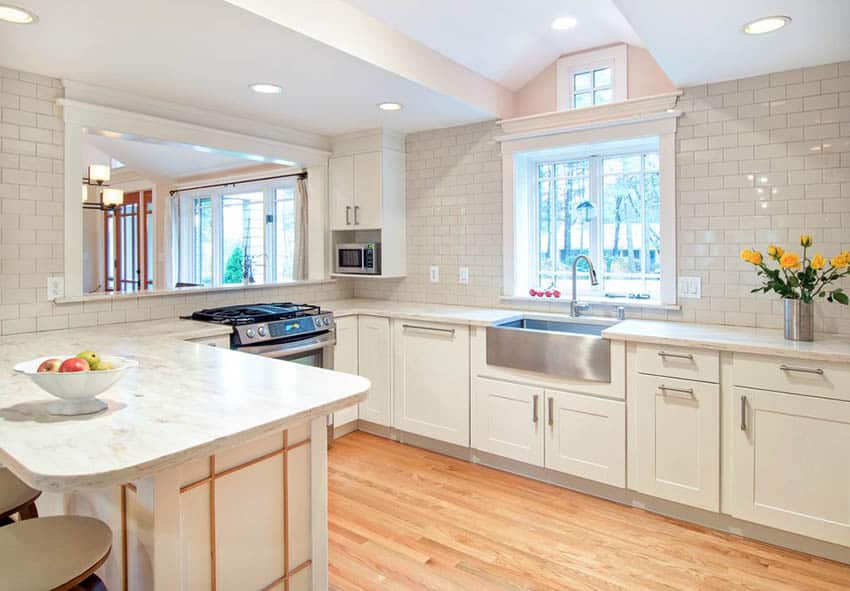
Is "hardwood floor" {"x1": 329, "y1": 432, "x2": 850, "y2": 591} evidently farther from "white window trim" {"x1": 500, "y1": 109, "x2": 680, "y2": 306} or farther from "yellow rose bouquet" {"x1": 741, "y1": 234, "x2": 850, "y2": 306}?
"white window trim" {"x1": 500, "y1": 109, "x2": 680, "y2": 306}

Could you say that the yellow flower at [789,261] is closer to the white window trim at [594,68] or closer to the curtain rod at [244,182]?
the white window trim at [594,68]

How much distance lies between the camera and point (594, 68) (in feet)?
11.3

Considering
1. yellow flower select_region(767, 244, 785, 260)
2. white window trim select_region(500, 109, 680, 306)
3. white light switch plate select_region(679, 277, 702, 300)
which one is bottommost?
white light switch plate select_region(679, 277, 702, 300)

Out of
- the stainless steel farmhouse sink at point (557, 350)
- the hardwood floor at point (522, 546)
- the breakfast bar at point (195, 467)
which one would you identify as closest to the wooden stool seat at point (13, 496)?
the breakfast bar at point (195, 467)

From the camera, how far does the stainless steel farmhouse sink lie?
9.39ft

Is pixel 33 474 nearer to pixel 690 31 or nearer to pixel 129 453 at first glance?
pixel 129 453

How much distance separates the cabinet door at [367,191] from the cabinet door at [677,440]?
2.25m

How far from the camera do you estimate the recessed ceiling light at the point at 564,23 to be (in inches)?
123

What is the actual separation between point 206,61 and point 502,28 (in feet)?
5.38

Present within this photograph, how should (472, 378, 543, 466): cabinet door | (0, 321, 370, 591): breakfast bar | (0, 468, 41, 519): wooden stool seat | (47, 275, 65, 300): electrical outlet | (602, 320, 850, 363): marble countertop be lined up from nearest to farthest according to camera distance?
(0, 321, 370, 591): breakfast bar < (0, 468, 41, 519): wooden stool seat < (602, 320, 850, 363): marble countertop < (47, 275, 65, 300): electrical outlet < (472, 378, 543, 466): cabinet door

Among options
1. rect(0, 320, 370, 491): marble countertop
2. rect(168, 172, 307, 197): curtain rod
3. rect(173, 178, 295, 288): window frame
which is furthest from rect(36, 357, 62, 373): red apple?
rect(173, 178, 295, 288): window frame

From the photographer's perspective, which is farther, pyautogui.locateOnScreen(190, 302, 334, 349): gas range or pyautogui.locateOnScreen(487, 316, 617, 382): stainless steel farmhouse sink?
pyautogui.locateOnScreen(190, 302, 334, 349): gas range

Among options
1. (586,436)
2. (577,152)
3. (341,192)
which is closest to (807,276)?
(586,436)

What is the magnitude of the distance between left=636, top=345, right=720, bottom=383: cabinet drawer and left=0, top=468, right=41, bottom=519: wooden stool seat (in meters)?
2.50
